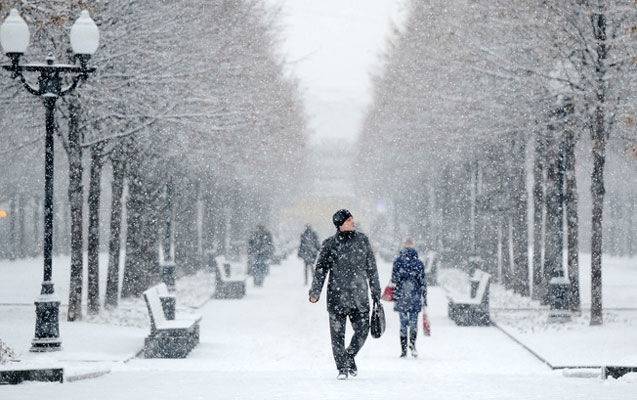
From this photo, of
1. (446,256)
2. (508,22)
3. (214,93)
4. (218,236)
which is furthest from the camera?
(218,236)

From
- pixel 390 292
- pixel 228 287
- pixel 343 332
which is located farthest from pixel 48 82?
pixel 228 287

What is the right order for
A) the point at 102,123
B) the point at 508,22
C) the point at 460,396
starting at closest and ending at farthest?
the point at 460,396 < the point at 508,22 < the point at 102,123

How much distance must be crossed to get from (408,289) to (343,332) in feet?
15.1

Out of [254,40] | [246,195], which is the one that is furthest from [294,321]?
[246,195]

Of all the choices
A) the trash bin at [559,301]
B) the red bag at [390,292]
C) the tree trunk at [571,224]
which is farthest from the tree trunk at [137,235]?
the red bag at [390,292]

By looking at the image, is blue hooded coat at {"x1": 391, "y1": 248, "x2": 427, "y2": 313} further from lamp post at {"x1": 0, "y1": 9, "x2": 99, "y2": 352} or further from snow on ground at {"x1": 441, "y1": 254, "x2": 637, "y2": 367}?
lamp post at {"x1": 0, "y1": 9, "x2": 99, "y2": 352}

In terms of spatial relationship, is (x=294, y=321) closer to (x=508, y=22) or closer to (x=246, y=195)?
(x=508, y=22)

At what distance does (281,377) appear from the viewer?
12727 millimetres

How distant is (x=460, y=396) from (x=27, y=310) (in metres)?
15.4

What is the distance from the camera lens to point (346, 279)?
12.2m

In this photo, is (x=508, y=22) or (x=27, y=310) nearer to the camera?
(x=508, y=22)

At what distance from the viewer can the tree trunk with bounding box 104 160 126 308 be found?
25484mm

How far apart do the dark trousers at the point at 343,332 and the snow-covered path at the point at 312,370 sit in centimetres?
26

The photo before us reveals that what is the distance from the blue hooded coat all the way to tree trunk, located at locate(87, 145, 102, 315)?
28.0ft
